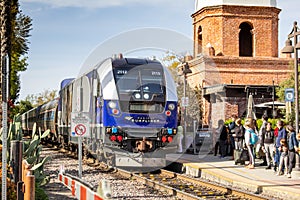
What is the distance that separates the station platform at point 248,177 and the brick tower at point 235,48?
57.5ft

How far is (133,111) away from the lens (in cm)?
1644

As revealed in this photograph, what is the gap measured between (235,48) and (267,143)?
2175cm

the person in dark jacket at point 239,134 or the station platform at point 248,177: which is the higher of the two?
the person in dark jacket at point 239,134

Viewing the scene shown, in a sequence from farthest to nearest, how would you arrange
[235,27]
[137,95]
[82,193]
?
[235,27], [137,95], [82,193]

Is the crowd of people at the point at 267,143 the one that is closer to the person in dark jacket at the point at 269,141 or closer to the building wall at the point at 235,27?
the person in dark jacket at the point at 269,141

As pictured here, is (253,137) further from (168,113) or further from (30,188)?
(30,188)

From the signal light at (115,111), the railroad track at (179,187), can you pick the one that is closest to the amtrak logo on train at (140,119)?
the signal light at (115,111)

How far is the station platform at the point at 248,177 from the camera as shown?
1271 cm

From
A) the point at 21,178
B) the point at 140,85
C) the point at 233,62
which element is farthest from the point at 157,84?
the point at 233,62

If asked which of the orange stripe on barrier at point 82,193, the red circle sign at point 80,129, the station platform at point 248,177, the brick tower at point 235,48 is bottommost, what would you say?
the station platform at point 248,177

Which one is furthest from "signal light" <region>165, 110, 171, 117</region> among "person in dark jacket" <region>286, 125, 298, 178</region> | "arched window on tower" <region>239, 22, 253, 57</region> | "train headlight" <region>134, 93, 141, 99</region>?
"arched window on tower" <region>239, 22, 253, 57</region>

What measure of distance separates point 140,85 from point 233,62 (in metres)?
21.7

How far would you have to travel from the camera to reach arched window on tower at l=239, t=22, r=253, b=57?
39.6 m

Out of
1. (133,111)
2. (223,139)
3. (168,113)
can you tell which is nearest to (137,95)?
(133,111)
